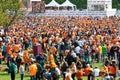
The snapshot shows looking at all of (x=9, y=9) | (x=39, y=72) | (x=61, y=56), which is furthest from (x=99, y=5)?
(x=39, y=72)

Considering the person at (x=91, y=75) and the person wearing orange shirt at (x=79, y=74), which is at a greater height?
the person wearing orange shirt at (x=79, y=74)

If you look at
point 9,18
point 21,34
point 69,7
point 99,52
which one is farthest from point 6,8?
point 69,7

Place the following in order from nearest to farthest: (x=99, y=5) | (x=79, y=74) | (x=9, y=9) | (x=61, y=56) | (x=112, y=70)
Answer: (x=79, y=74) < (x=112, y=70) < (x=61, y=56) < (x=9, y=9) < (x=99, y=5)

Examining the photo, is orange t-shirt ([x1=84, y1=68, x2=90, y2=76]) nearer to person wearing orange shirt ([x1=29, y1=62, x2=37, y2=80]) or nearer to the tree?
person wearing orange shirt ([x1=29, y1=62, x2=37, y2=80])

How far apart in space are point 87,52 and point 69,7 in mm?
55388

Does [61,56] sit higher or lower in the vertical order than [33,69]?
lower

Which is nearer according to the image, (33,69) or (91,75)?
(33,69)

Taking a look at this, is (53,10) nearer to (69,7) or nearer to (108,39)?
(69,7)

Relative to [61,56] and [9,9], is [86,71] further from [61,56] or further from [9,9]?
[9,9]

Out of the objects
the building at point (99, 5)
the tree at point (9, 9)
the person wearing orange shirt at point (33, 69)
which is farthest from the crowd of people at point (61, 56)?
the building at point (99, 5)

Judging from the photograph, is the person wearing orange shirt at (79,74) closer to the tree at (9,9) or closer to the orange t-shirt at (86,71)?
the orange t-shirt at (86,71)

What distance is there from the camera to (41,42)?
3900 centimetres

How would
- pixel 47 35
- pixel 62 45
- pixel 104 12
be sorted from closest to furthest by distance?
1. pixel 62 45
2. pixel 47 35
3. pixel 104 12

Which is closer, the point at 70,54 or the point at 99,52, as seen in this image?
the point at 70,54
